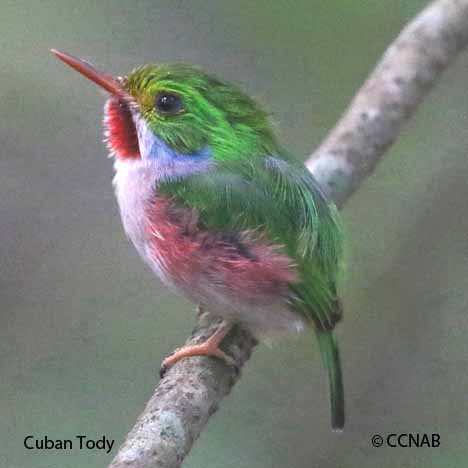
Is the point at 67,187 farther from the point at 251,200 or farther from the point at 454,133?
the point at 251,200

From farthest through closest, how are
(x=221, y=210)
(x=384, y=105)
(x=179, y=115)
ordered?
(x=384, y=105)
(x=179, y=115)
(x=221, y=210)

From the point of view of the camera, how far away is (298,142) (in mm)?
4340

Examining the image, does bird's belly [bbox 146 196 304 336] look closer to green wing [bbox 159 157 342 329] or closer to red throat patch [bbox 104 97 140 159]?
green wing [bbox 159 157 342 329]

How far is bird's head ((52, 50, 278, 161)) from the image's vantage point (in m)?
2.75

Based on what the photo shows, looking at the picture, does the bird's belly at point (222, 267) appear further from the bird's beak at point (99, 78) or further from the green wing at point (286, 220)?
the bird's beak at point (99, 78)

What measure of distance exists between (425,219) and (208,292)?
125 cm

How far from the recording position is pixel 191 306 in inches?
148

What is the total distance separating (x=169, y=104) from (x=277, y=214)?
1.23ft

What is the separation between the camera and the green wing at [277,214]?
265 centimetres

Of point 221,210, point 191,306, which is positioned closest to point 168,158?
point 221,210

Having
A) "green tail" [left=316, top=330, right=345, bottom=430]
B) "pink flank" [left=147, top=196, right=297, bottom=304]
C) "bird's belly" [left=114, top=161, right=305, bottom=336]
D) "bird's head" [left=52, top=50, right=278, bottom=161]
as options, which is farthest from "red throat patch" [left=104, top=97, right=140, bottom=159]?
"green tail" [left=316, top=330, right=345, bottom=430]

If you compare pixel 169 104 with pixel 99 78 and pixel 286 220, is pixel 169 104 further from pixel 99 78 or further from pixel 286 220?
pixel 286 220

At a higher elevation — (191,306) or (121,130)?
(121,130)

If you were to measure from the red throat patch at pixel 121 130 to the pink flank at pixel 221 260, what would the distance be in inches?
8.7
